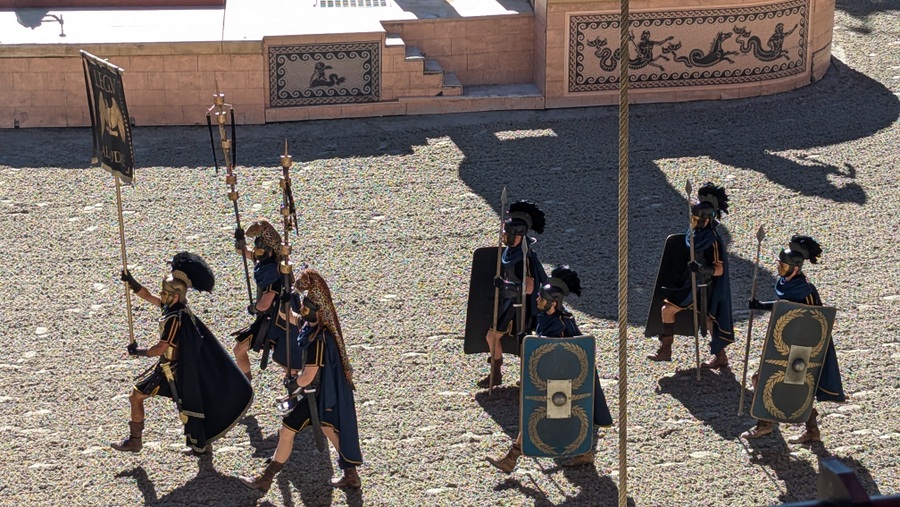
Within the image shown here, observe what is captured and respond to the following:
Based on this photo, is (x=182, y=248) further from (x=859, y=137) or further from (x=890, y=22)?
(x=890, y=22)

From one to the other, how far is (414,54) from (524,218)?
657cm

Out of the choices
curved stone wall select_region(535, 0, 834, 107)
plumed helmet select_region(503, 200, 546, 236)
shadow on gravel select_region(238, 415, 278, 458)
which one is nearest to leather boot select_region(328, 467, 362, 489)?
shadow on gravel select_region(238, 415, 278, 458)

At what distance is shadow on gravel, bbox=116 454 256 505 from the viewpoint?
8.62 m

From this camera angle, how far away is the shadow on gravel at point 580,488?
8633mm

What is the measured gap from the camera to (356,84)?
15594 mm

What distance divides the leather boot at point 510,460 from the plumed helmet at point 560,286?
98 centimetres

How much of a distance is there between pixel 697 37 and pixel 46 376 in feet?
29.4

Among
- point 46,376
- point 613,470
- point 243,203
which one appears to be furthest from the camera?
point 243,203

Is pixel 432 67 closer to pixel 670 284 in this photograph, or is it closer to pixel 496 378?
pixel 670 284

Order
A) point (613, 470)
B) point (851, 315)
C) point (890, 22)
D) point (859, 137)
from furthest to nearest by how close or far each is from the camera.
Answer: point (890, 22) → point (859, 137) → point (851, 315) → point (613, 470)

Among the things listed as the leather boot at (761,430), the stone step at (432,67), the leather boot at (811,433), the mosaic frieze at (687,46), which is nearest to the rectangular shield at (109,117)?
the leather boot at (761,430)

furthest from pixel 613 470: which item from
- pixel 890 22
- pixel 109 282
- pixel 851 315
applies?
pixel 890 22

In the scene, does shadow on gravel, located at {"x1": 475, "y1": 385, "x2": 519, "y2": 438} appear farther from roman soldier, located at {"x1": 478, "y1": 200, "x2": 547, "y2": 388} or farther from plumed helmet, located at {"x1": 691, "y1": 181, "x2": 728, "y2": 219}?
plumed helmet, located at {"x1": 691, "y1": 181, "x2": 728, "y2": 219}

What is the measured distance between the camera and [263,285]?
9.53 metres
